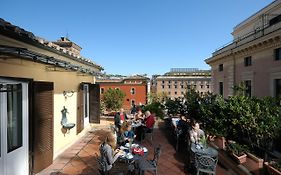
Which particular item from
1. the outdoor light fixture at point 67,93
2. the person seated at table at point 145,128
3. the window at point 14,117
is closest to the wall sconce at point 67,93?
the outdoor light fixture at point 67,93

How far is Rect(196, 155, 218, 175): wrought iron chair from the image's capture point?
512cm

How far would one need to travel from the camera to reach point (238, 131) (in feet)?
23.6

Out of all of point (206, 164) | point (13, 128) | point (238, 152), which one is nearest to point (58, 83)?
point (13, 128)

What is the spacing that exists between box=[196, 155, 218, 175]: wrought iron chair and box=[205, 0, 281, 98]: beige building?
8.31 meters

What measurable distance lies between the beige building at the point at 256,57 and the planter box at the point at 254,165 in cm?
723

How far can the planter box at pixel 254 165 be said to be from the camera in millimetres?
5546

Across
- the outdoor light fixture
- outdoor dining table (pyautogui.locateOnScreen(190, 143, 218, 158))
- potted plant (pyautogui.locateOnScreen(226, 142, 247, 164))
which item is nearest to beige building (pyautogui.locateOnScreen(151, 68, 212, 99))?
the outdoor light fixture

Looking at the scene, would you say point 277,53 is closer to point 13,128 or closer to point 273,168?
point 273,168

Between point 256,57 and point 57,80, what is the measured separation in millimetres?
13593

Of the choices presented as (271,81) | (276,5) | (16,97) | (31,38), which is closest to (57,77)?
(16,97)

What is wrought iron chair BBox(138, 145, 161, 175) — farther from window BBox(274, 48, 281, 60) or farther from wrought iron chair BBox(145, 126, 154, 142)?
window BBox(274, 48, 281, 60)

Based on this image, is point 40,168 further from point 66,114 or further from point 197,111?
point 197,111

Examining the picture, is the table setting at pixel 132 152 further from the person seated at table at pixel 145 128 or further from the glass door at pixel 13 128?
the person seated at table at pixel 145 128

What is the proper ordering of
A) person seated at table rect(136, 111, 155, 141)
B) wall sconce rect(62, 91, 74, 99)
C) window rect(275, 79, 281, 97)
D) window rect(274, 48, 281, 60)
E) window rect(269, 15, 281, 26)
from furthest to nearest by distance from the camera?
1. window rect(269, 15, 281, 26)
2. window rect(275, 79, 281, 97)
3. window rect(274, 48, 281, 60)
4. person seated at table rect(136, 111, 155, 141)
5. wall sconce rect(62, 91, 74, 99)
